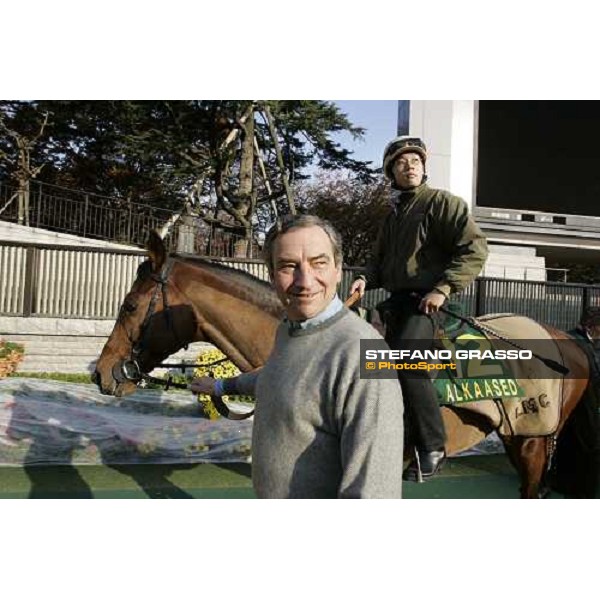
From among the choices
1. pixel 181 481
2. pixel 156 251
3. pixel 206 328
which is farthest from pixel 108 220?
pixel 181 481

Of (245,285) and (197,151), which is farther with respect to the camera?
(197,151)

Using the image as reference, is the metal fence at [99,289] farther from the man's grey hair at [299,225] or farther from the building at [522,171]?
the man's grey hair at [299,225]

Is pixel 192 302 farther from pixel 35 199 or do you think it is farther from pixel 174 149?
pixel 35 199

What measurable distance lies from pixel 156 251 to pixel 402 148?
1427 mm

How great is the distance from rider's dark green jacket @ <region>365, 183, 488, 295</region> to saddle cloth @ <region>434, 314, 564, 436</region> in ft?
1.13

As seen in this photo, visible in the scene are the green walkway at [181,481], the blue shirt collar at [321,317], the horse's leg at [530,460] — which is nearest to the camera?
the blue shirt collar at [321,317]

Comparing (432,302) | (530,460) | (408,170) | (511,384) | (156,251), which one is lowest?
(530,460)

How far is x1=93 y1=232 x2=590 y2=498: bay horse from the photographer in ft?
9.73

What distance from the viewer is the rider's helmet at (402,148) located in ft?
8.25

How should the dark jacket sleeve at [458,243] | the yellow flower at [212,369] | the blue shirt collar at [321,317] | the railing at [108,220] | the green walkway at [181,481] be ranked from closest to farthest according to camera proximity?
the blue shirt collar at [321,317] → the dark jacket sleeve at [458,243] → the green walkway at [181,481] → the railing at [108,220] → the yellow flower at [212,369]

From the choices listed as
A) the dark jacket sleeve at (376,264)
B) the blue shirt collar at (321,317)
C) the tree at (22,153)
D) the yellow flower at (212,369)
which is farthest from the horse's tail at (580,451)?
the tree at (22,153)

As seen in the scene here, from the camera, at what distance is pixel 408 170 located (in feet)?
8.55

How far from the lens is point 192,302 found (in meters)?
3.05

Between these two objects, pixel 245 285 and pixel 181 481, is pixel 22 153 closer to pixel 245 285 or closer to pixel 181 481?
pixel 245 285
